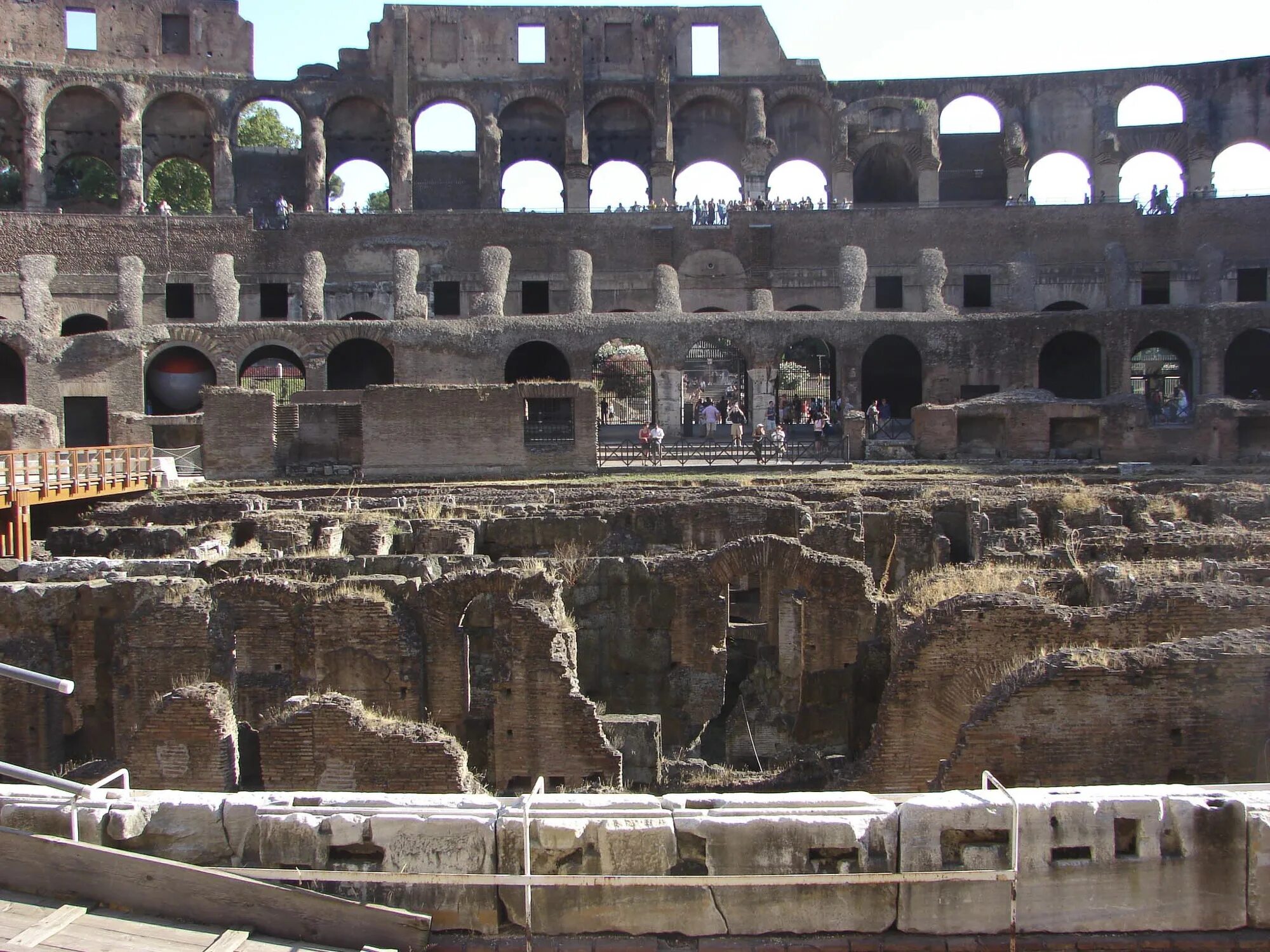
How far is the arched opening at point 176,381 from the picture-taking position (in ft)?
104

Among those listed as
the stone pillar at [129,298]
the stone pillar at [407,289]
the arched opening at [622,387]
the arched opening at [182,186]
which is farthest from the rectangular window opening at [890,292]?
the arched opening at [182,186]

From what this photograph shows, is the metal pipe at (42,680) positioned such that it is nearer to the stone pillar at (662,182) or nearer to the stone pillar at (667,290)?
the stone pillar at (667,290)

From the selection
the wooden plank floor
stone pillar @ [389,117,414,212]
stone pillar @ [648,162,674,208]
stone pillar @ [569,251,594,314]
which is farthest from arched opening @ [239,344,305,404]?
the wooden plank floor

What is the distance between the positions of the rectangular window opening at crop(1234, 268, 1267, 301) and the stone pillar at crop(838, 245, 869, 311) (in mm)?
10923

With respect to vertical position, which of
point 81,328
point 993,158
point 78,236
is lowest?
point 81,328

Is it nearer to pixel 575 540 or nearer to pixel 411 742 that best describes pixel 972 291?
pixel 575 540

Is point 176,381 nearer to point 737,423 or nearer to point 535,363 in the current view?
point 535,363

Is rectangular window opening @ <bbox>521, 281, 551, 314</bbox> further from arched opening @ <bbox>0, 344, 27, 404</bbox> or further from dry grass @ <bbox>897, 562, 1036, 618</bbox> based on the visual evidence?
dry grass @ <bbox>897, 562, 1036, 618</bbox>

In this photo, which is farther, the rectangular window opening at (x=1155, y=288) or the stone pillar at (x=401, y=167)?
the stone pillar at (x=401, y=167)

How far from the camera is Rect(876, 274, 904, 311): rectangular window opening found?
36.6 m

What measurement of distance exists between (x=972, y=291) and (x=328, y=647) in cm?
3124

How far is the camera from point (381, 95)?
4291cm

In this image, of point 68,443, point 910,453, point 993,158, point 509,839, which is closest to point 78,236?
point 68,443

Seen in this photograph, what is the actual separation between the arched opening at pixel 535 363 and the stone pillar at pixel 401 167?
Result: 9.51 meters
